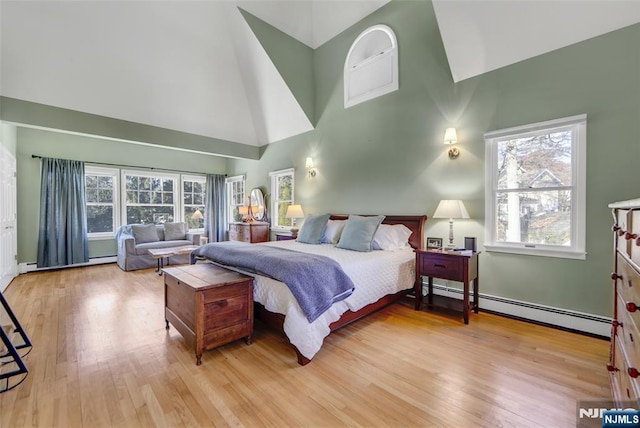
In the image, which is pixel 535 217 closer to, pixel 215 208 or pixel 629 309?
pixel 629 309

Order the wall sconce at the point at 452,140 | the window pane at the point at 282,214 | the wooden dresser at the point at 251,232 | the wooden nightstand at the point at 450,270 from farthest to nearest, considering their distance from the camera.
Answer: the window pane at the point at 282,214, the wooden dresser at the point at 251,232, the wall sconce at the point at 452,140, the wooden nightstand at the point at 450,270

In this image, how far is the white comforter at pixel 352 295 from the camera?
2066 mm

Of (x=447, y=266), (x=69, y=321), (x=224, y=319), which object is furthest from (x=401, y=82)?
(x=69, y=321)

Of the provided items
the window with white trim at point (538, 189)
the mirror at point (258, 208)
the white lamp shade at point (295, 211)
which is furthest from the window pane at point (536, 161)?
the mirror at point (258, 208)

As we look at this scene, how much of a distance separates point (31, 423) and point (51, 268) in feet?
16.7

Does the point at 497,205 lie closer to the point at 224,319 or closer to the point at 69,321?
the point at 224,319

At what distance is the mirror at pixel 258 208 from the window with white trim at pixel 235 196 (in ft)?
2.89

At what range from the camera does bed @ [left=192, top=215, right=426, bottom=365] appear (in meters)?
2.07

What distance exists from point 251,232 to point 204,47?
3384 mm

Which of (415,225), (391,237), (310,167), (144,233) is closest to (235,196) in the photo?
(144,233)

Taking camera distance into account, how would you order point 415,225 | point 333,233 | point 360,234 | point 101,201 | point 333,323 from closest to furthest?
point 333,323
point 360,234
point 415,225
point 333,233
point 101,201

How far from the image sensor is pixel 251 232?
568 centimetres

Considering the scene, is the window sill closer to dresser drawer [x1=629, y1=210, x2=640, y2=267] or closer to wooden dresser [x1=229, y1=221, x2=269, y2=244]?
dresser drawer [x1=629, y1=210, x2=640, y2=267]

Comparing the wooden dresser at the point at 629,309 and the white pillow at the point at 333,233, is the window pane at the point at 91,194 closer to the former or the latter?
the white pillow at the point at 333,233
